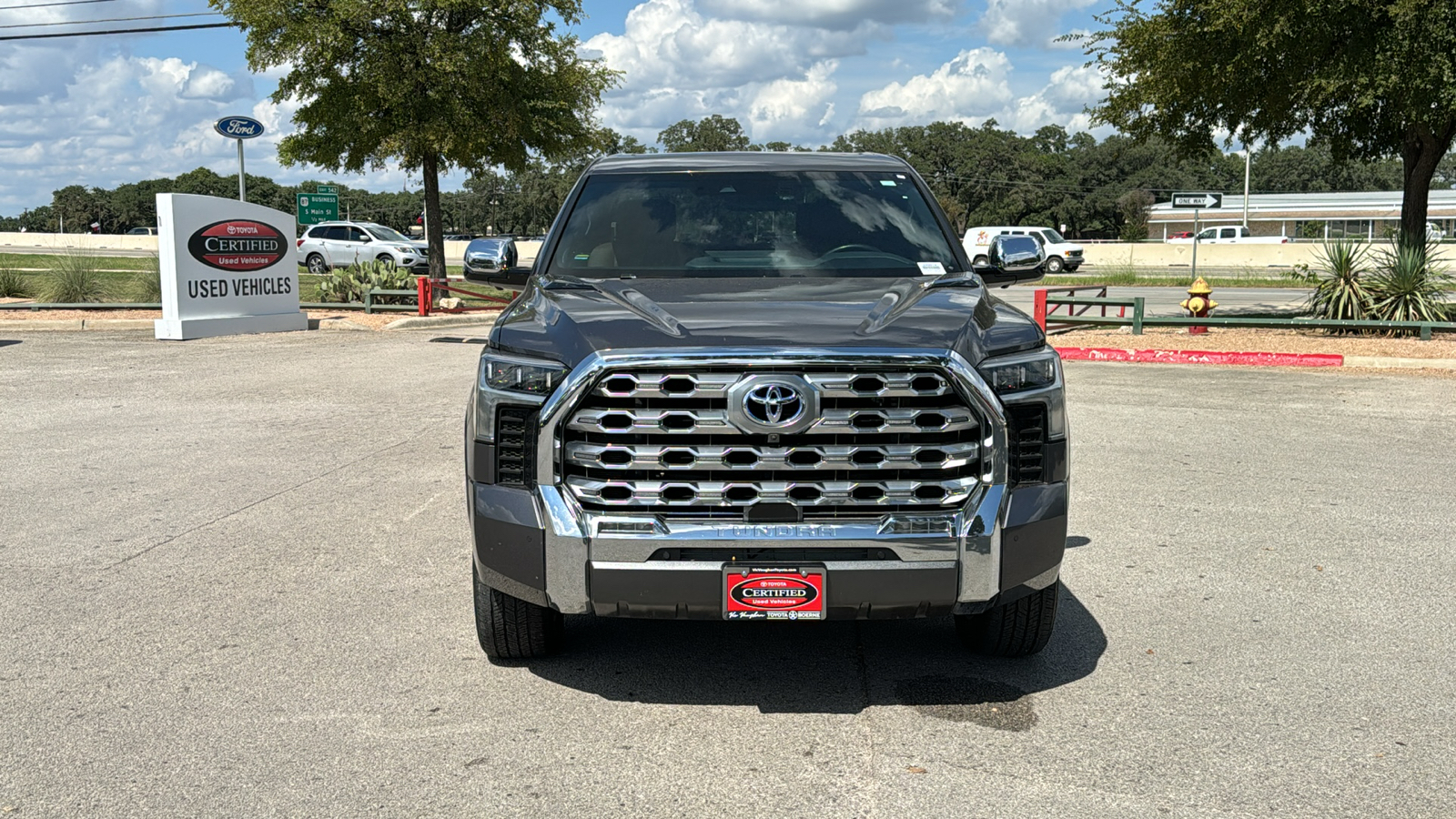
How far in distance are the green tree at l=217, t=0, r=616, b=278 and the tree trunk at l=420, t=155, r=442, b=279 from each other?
0.03 meters

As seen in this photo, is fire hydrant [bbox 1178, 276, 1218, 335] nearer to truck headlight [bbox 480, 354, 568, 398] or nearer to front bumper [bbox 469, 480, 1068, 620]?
front bumper [bbox 469, 480, 1068, 620]

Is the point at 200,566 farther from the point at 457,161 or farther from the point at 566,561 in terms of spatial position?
the point at 457,161

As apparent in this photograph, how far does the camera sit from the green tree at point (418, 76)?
2362cm

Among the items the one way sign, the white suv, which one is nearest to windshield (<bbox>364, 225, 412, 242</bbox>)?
the white suv

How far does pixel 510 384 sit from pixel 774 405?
0.86 meters

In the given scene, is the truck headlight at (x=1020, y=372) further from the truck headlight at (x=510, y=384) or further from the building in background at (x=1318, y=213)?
the building in background at (x=1318, y=213)

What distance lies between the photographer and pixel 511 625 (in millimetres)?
4500

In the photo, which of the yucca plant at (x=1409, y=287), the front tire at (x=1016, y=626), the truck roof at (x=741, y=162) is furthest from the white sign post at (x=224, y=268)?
the yucca plant at (x=1409, y=287)

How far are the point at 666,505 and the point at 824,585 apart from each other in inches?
21.4

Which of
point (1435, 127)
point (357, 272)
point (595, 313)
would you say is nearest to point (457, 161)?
point (357, 272)

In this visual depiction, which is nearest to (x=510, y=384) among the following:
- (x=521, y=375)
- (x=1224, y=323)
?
(x=521, y=375)

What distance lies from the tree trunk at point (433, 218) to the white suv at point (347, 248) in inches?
365

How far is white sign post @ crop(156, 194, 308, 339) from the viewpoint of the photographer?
58.0 ft

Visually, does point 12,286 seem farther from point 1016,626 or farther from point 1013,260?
point 1016,626
